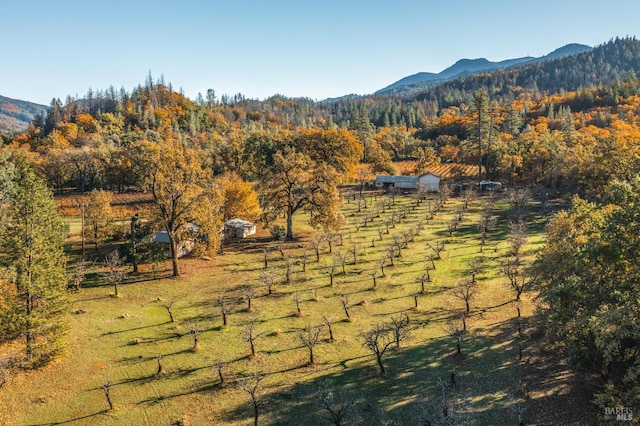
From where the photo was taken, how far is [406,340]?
25328mm

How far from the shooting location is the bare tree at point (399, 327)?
24117 mm

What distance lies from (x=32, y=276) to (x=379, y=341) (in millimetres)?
21863

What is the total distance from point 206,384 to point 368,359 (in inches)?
362

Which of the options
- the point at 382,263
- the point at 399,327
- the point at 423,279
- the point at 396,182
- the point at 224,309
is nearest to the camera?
the point at 399,327

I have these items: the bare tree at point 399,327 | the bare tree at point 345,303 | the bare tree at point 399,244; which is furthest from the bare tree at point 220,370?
the bare tree at point 399,244

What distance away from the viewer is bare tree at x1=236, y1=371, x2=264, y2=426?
61.2ft

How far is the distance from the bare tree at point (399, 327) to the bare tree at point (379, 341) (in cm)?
39

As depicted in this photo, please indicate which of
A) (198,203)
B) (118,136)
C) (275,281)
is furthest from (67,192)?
(275,281)

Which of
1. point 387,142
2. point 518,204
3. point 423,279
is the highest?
point 387,142

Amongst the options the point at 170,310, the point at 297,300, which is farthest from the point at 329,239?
the point at 170,310

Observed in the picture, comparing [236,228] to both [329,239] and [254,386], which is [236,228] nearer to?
[329,239]

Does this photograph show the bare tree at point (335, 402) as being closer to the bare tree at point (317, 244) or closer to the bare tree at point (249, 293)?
the bare tree at point (249, 293)

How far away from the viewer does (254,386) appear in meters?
20.2

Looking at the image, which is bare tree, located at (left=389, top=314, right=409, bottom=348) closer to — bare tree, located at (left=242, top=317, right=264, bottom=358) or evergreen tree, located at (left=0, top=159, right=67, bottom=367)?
bare tree, located at (left=242, top=317, right=264, bottom=358)
